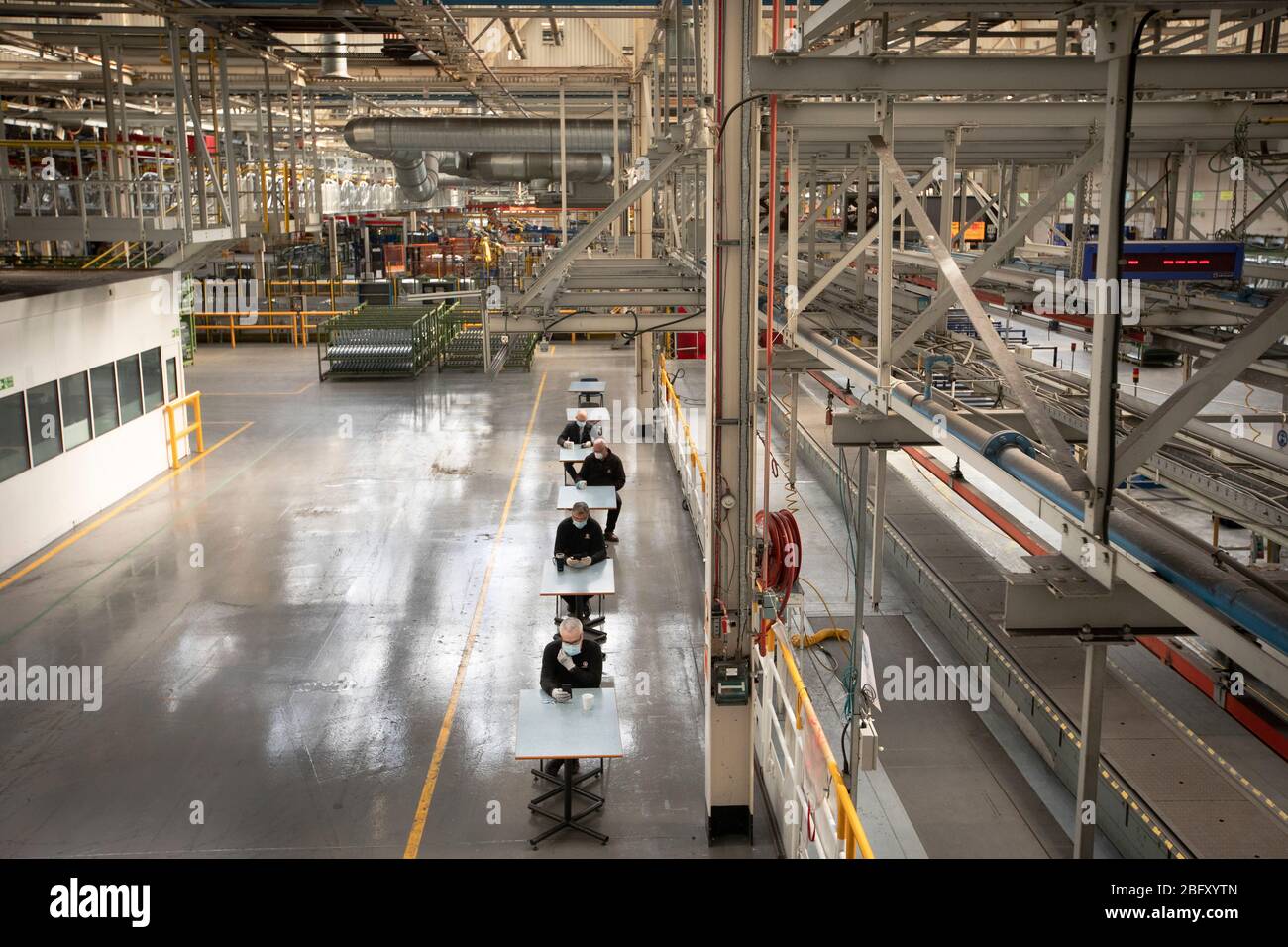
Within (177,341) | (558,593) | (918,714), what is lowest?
(918,714)

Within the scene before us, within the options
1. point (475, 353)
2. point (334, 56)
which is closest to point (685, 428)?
point (334, 56)

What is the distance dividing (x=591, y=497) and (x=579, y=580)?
2.93m

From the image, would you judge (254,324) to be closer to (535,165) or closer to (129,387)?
(535,165)

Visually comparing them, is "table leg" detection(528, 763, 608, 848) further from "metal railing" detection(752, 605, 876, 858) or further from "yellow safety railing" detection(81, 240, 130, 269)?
"yellow safety railing" detection(81, 240, 130, 269)

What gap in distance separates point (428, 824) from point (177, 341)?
12.6 m

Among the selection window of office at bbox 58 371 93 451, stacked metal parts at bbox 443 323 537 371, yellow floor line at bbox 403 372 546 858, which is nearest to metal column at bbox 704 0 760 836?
yellow floor line at bbox 403 372 546 858

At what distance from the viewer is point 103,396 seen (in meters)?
15.2

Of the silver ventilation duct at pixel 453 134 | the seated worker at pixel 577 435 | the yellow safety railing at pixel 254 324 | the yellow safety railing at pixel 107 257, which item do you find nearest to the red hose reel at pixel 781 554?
the seated worker at pixel 577 435

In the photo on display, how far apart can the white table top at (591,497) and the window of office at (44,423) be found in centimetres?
653

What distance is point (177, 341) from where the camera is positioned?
1762 cm

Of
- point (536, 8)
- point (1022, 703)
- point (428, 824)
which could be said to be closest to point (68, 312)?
point (536, 8)

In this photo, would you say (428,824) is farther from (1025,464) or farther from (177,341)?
(177,341)

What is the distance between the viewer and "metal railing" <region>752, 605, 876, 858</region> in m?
5.42

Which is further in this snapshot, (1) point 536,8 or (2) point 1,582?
(1) point 536,8
